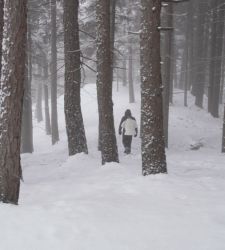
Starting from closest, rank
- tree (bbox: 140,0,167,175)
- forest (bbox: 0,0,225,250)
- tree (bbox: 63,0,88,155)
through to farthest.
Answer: forest (bbox: 0,0,225,250)
tree (bbox: 140,0,167,175)
tree (bbox: 63,0,88,155)

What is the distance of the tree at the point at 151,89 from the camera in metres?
9.29

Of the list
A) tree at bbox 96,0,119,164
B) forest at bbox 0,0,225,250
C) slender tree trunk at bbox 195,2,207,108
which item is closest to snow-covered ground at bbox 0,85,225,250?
forest at bbox 0,0,225,250

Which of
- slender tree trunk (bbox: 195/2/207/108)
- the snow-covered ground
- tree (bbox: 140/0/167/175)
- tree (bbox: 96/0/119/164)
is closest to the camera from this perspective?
the snow-covered ground

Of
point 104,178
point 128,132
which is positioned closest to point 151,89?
point 104,178

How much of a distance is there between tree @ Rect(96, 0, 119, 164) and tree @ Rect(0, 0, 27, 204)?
507cm

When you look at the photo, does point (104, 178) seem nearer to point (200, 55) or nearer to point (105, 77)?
point (105, 77)

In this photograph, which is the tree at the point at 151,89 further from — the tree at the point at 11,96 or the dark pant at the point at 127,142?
the dark pant at the point at 127,142

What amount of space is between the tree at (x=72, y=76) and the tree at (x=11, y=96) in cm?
672

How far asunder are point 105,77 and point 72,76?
7.31ft

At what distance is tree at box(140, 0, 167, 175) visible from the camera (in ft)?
30.5

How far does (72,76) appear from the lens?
45.2 ft

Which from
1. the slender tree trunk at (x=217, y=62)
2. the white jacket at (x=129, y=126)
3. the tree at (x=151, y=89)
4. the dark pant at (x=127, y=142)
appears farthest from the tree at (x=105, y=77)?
the slender tree trunk at (x=217, y=62)

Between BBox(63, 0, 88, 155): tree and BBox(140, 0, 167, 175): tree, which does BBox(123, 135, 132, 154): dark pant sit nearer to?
BBox(63, 0, 88, 155): tree

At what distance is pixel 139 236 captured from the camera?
5645 millimetres
